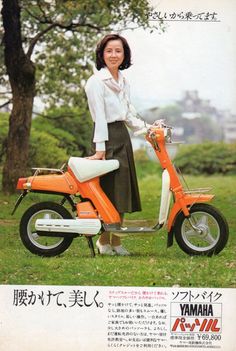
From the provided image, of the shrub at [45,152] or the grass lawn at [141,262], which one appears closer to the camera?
the grass lawn at [141,262]

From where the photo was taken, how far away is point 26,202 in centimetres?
619

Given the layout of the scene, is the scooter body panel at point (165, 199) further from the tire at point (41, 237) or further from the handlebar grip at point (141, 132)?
the tire at point (41, 237)

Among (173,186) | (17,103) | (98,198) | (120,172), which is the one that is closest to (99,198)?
(98,198)

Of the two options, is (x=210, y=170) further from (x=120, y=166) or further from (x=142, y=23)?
(x=142, y=23)

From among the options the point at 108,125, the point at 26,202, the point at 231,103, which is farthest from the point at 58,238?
the point at 231,103

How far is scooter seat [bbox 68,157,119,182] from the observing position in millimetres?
6102

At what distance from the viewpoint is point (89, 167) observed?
6.10 metres

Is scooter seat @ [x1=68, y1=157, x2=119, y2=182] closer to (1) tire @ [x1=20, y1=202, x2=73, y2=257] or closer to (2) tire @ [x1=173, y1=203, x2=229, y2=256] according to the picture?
(1) tire @ [x1=20, y1=202, x2=73, y2=257]

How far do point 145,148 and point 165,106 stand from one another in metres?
0.29

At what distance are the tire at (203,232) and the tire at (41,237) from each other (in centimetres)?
66

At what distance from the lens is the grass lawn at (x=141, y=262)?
6129 millimetres

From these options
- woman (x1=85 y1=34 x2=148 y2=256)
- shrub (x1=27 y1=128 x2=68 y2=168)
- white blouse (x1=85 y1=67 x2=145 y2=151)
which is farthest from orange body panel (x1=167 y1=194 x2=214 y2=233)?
shrub (x1=27 y1=128 x2=68 y2=168)

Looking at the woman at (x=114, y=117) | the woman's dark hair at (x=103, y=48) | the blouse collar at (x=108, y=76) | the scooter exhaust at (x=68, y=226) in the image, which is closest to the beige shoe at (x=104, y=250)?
the scooter exhaust at (x=68, y=226)

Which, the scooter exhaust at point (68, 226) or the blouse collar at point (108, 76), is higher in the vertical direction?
the blouse collar at point (108, 76)
